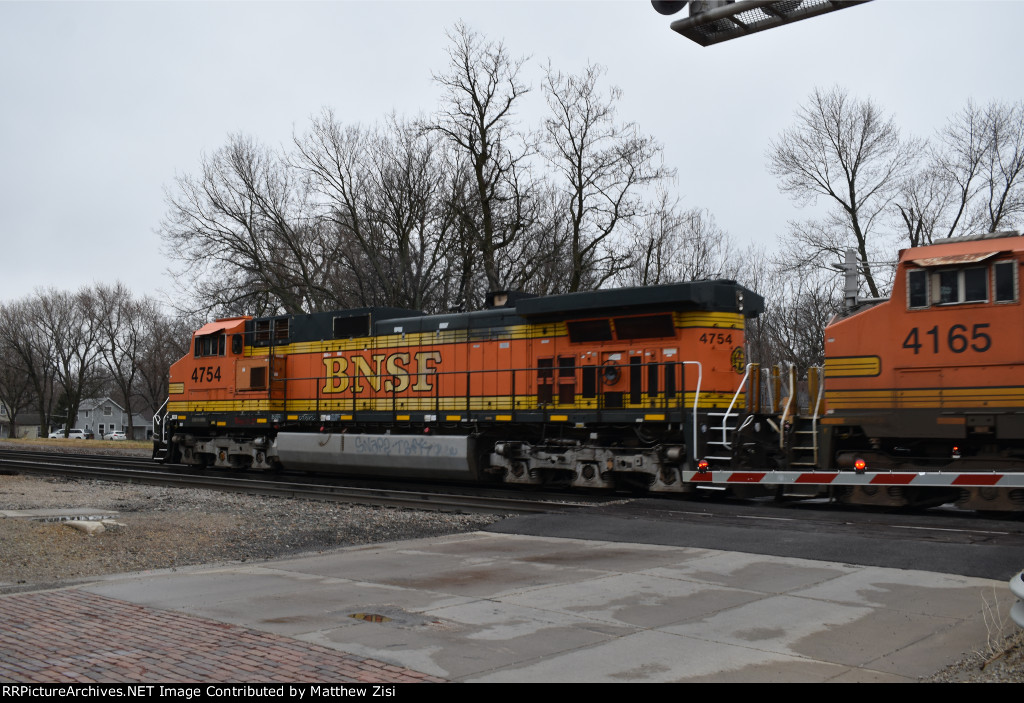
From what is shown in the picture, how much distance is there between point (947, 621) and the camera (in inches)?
244

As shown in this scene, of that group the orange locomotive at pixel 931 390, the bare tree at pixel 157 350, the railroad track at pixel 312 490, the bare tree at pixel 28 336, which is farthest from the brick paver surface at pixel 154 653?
the bare tree at pixel 28 336

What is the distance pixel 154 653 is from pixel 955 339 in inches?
428

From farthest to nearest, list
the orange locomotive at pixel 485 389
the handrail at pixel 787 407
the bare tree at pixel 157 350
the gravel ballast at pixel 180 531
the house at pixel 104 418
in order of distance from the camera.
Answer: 1. the house at pixel 104 418
2. the bare tree at pixel 157 350
3. the orange locomotive at pixel 485 389
4. the handrail at pixel 787 407
5. the gravel ballast at pixel 180 531

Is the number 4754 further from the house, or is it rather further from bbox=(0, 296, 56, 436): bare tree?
the house

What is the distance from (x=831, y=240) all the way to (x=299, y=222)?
2153 cm

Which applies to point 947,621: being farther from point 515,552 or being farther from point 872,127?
point 872,127

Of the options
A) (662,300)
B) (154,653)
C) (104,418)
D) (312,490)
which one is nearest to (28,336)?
(104,418)

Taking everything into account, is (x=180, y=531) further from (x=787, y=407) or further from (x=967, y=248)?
(x=967, y=248)

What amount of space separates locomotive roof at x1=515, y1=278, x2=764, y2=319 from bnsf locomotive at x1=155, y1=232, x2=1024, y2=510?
4 cm

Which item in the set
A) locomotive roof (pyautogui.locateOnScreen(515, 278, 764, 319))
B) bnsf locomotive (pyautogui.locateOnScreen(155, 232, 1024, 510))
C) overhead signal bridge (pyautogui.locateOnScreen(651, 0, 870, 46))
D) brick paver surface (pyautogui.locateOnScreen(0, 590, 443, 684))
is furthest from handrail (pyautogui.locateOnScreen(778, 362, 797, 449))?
brick paver surface (pyautogui.locateOnScreen(0, 590, 443, 684))

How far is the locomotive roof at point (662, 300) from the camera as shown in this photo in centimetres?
1495

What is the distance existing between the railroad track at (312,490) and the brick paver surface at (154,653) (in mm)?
7823

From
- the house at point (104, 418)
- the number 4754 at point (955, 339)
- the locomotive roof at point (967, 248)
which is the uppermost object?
A: the locomotive roof at point (967, 248)

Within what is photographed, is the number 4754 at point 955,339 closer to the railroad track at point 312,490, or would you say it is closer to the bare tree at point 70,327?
the railroad track at point 312,490
